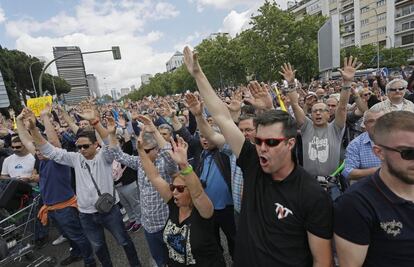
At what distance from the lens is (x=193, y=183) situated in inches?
87.2

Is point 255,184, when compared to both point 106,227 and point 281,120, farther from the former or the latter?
point 106,227

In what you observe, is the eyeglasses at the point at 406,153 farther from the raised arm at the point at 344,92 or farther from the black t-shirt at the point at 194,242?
the raised arm at the point at 344,92

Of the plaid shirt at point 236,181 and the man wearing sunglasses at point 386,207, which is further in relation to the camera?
the plaid shirt at point 236,181

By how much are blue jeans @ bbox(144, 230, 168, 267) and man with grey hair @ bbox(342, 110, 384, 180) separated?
216 centimetres

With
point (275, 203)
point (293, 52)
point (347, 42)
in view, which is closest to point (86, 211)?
point (275, 203)

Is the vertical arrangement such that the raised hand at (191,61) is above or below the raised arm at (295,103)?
above

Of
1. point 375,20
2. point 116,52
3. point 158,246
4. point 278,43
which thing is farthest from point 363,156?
point 375,20

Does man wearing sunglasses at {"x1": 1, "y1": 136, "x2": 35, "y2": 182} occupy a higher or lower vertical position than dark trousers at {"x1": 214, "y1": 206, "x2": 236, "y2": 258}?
higher

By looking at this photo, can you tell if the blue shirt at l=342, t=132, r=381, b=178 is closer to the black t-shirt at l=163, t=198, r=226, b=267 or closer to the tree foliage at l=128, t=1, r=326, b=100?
the black t-shirt at l=163, t=198, r=226, b=267

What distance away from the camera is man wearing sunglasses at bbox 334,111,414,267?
1378 millimetres

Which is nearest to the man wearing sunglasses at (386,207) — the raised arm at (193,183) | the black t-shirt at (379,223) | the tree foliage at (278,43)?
the black t-shirt at (379,223)

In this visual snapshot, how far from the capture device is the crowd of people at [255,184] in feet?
4.69

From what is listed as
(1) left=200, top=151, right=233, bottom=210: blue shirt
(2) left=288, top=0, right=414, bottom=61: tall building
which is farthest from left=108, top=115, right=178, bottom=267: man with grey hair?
(2) left=288, top=0, right=414, bottom=61: tall building

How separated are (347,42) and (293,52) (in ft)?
166
